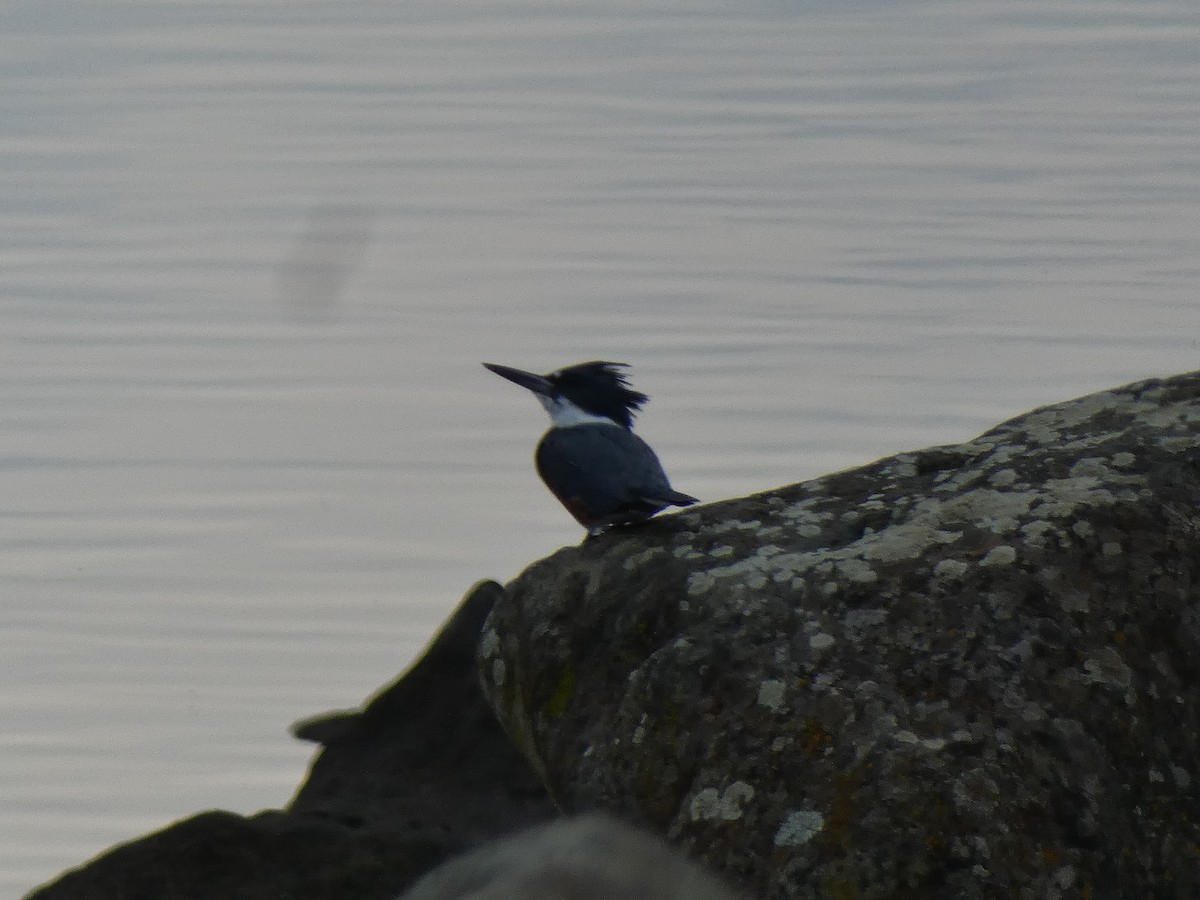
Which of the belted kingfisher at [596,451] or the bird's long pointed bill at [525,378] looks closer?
the belted kingfisher at [596,451]

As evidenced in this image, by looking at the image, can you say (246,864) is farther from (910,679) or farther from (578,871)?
(578,871)

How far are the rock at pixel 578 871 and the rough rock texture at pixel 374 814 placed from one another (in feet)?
10.2

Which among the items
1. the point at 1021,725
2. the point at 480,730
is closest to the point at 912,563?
the point at 1021,725

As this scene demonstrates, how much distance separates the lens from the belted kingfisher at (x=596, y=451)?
621cm

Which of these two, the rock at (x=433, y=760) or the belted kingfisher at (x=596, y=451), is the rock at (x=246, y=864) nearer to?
the rock at (x=433, y=760)

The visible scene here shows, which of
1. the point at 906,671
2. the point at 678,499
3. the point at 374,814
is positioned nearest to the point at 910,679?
the point at 906,671

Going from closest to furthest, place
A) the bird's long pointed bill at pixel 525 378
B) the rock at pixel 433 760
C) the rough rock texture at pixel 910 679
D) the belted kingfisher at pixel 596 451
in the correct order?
1. the rough rock texture at pixel 910 679
2. the belted kingfisher at pixel 596 451
3. the rock at pixel 433 760
4. the bird's long pointed bill at pixel 525 378

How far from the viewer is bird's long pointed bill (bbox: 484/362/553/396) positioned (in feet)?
25.1

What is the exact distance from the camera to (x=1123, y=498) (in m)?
5.04

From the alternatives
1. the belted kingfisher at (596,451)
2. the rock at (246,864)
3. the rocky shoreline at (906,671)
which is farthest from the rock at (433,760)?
the belted kingfisher at (596,451)

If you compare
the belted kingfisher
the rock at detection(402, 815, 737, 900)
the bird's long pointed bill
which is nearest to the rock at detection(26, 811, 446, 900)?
the belted kingfisher

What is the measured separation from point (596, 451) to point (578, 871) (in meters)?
4.02

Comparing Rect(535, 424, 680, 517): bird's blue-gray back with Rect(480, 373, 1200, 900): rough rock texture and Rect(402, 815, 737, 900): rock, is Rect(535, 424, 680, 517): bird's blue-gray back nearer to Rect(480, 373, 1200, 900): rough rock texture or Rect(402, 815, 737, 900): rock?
Rect(480, 373, 1200, 900): rough rock texture

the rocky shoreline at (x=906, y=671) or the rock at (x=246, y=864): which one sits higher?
the rocky shoreline at (x=906, y=671)
